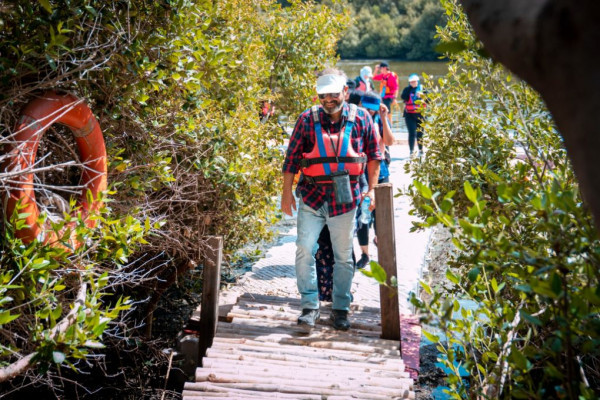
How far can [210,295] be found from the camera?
543 centimetres

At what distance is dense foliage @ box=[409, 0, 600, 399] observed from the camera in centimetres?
192

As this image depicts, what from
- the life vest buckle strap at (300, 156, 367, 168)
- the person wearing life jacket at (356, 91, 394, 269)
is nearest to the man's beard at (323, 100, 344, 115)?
the life vest buckle strap at (300, 156, 367, 168)

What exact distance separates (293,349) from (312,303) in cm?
52

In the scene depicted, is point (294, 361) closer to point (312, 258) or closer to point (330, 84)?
point (312, 258)

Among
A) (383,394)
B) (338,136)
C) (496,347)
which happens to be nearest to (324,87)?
(338,136)

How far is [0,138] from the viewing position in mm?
3604

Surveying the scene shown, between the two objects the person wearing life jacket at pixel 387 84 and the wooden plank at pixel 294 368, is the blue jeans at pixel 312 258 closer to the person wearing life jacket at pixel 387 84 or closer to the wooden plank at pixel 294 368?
the wooden plank at pixel 294 368

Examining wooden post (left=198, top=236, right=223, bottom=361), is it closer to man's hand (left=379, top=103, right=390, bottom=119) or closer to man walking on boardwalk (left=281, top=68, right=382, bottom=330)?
man walking on boardwalk (left=281, top=68, right=382, bottom=330)

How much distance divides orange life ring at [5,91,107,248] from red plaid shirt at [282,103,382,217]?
5.01 ft

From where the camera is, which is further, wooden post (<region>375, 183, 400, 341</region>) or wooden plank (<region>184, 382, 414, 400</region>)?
wooden post (<region>375, 183, 400, 341</region>)

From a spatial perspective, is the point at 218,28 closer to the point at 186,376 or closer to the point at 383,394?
the point at 186,376

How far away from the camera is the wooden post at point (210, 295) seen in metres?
5.42

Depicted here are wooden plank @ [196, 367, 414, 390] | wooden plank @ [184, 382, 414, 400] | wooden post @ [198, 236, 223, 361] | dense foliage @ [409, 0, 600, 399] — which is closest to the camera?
dense foliage @ [409, 0, 600, 399]

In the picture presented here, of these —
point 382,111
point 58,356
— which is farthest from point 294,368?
point 382,111
